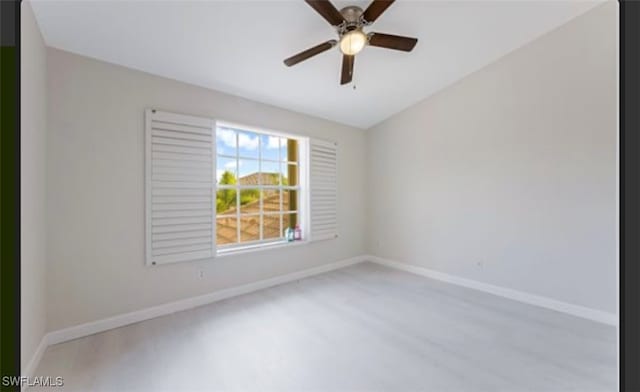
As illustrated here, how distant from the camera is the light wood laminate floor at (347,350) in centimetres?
189

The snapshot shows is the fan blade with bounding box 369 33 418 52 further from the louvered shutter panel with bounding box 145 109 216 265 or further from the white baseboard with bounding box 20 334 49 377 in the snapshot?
the white baseboard with bounding box 20 334 49 377

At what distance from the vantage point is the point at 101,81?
2561mm

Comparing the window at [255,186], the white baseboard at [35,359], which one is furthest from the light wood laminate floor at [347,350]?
the window at [255,186]

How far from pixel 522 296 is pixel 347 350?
7.88 ft

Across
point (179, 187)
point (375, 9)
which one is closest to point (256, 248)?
point (179, 187)

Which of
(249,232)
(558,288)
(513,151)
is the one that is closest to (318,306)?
(249,232)

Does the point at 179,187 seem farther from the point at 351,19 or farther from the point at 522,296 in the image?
the point at 522,296

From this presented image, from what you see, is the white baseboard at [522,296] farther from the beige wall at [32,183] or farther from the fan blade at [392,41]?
the beige wall at [32,183]

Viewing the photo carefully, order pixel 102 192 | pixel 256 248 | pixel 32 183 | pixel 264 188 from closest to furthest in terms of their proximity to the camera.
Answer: pixel 32 183
pixel 102 192
pixel 256 248
pixel 264 188

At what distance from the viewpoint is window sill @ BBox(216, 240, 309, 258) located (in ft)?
11.1

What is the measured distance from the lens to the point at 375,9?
6.75 ft

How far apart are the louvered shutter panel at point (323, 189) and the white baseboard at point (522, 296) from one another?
134cm

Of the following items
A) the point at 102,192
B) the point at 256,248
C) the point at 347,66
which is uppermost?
the point at 347,66

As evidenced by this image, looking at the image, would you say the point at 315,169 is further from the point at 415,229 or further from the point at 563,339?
the point at 563,339
